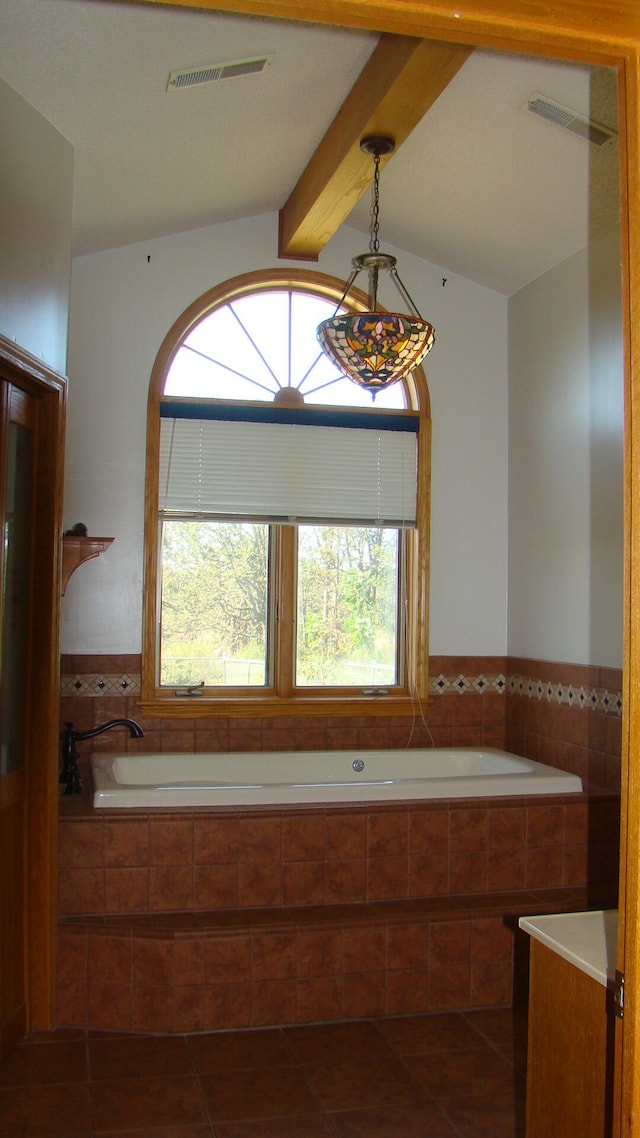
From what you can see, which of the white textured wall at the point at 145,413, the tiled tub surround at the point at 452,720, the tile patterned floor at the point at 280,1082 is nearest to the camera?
the tile patterned floor at the point at 280,1082

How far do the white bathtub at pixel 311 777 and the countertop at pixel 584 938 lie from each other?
1.73 metres

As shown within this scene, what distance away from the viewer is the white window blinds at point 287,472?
4805 millimetres

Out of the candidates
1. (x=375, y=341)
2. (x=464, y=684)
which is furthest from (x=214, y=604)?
(x=375, y=341)

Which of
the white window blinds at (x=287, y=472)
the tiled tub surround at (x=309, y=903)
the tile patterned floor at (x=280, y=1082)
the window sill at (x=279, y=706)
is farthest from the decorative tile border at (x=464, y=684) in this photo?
the tile patterned floor at (x=280, y=1082)

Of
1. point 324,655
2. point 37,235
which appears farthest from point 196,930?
point 37,235

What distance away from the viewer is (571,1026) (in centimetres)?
172

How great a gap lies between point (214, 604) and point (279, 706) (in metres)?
0.60

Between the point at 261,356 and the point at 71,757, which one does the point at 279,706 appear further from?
the point at 261,356

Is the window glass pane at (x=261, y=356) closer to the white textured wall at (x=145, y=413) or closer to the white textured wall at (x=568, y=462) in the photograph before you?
the white textured wall at (x=145, y=413)

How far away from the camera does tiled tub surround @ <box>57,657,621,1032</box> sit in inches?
131

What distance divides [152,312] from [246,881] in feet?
9.04

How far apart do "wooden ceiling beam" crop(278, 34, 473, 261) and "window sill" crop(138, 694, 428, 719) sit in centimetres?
225

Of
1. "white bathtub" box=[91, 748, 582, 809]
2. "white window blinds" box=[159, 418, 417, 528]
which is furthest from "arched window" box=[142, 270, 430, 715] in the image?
"white bathtub" box=[91, 748, 582, 809]

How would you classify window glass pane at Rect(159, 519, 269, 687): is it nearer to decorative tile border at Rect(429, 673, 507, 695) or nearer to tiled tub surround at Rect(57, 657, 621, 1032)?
decorative tile border at Rect(429, 673, 507, 695)
